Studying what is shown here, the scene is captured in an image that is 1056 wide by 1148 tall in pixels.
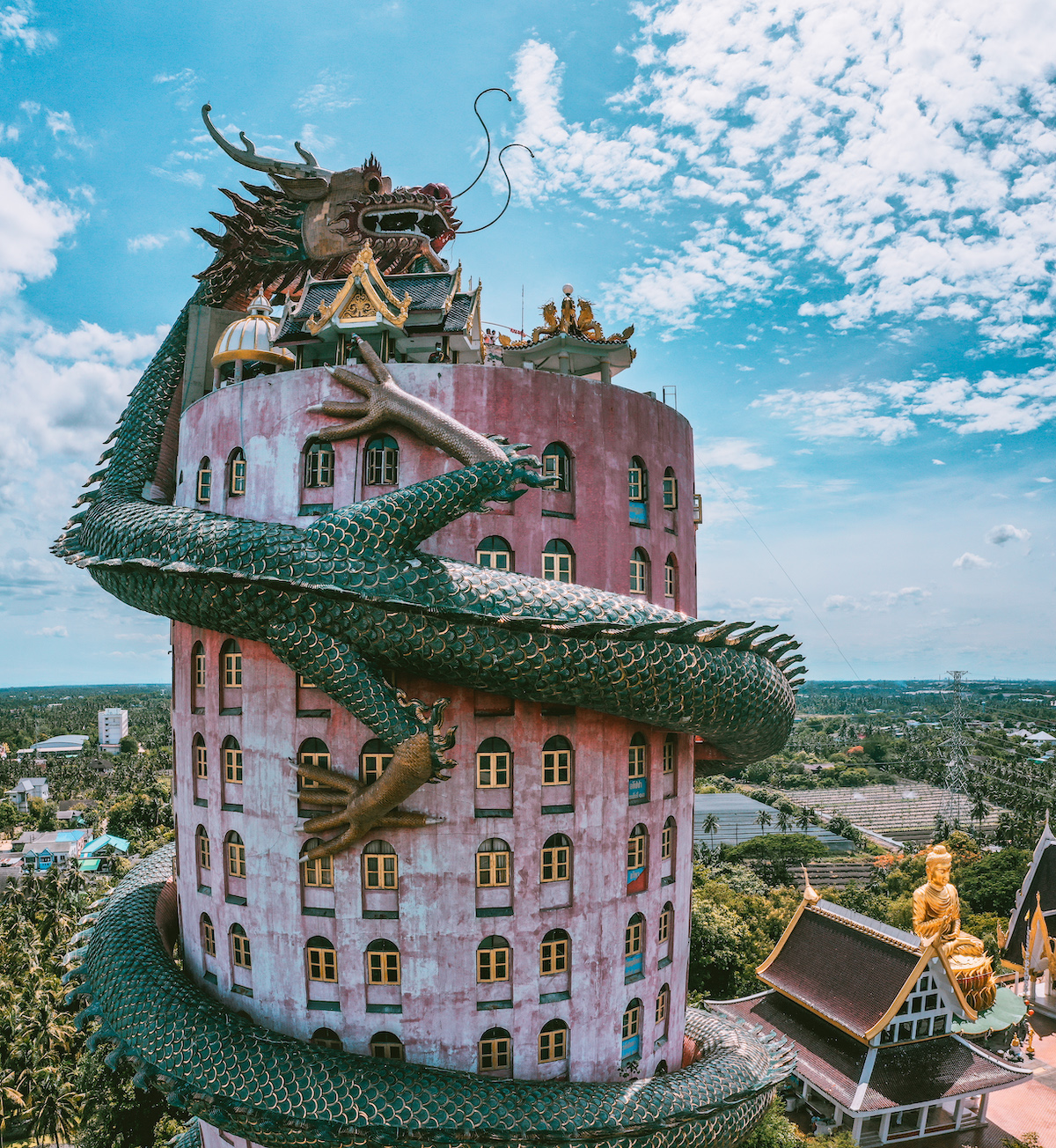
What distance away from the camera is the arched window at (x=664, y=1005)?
81.9ft

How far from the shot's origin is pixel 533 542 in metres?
22.6

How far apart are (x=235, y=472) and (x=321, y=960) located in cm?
1426

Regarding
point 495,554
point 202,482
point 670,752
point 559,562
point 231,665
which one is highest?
point 202,482

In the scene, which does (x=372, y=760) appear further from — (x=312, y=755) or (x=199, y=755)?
(x=199, y=755)

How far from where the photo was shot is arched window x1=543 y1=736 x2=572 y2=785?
22.1 m

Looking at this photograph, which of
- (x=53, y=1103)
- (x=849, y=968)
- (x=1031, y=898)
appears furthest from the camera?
(x=1031, y=898)

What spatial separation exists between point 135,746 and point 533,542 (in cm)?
17276

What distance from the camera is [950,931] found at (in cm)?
3875

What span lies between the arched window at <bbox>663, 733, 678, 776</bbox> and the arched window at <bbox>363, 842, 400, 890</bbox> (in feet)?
28.8

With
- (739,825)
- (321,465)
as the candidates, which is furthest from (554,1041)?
(739,825)

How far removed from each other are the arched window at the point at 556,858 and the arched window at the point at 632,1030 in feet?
16.7

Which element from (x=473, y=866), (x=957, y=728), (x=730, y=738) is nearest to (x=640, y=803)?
(x=730, y=738)

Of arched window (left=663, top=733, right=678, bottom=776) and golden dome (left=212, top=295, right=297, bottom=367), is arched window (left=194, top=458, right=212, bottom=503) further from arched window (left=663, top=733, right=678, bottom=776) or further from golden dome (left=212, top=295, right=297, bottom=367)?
arched window (left=663, top=733, right=678, bottom=776)

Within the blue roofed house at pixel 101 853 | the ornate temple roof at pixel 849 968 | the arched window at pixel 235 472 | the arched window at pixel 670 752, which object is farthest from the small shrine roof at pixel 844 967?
the blue roofed house at pixel 101 853
